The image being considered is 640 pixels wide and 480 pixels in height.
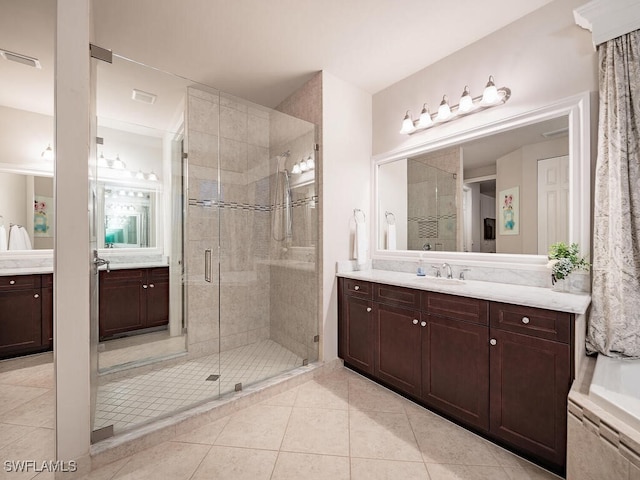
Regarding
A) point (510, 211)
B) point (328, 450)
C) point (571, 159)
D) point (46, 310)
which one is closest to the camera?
point (328, 450)

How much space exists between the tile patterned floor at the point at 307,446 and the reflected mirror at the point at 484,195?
4.32 ft

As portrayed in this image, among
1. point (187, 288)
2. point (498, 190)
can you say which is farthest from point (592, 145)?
point (187, 288)

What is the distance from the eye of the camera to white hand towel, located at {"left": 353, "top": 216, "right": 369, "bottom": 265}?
110 inches

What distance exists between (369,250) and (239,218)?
4.46ft

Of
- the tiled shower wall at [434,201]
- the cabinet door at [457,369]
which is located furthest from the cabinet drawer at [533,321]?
the tiled shower wall at [434,201]

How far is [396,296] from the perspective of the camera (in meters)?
2.22

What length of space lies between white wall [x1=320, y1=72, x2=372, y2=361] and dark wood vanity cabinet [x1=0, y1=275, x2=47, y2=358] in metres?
2.94

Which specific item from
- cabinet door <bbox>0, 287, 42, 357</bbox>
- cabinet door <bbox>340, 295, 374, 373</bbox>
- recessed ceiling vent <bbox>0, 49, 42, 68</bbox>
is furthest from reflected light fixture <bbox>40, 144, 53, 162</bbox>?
cabinet door <bbox>340, 295, 374, 373</bbox>

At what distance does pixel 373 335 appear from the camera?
94.6 inches

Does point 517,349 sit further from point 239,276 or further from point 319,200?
point 239,276

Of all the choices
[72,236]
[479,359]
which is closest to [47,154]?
[72,236]

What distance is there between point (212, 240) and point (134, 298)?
854 mm

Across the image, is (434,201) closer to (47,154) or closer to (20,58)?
(20,58)

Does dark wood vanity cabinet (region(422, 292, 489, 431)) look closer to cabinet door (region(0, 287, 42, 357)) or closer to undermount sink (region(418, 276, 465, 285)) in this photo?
undermount sink (region(418, 276, 465, 285))
